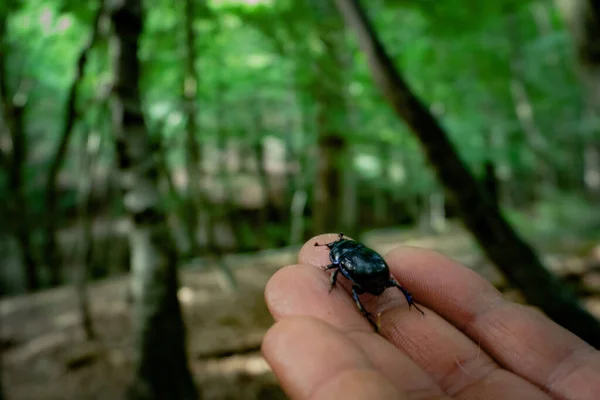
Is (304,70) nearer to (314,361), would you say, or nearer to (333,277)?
(333,277)

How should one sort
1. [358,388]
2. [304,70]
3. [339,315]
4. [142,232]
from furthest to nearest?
1. [304,70]
2. [142,232]
3. [339,315]
4. [358,388]

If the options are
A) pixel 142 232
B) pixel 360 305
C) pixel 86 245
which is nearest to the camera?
pixel 360 305

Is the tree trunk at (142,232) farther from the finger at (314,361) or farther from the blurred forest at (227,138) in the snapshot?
the finger at (314,361)

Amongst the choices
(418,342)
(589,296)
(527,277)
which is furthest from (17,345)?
(589,296)

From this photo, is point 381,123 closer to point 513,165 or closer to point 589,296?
point 589,296

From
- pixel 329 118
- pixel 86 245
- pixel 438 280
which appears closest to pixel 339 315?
pixel 438 280

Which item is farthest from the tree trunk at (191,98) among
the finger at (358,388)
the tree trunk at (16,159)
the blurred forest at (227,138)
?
the finger at (358,388)
